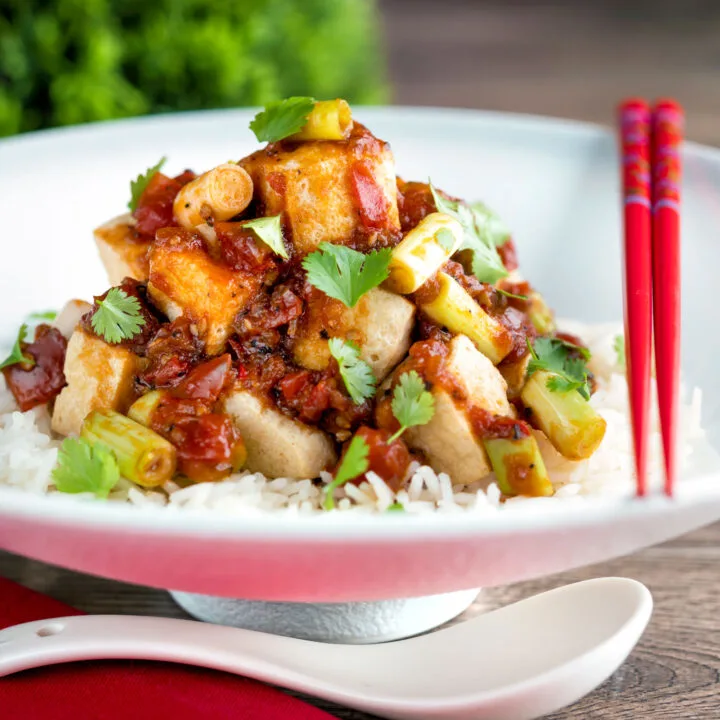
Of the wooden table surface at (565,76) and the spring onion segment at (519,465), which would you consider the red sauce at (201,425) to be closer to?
the wooden table surface at (565,76)

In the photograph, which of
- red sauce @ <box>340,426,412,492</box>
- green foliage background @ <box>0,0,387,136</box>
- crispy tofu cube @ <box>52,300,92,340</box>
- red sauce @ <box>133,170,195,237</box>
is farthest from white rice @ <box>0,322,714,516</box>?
green foliage background @ <box>0,0,387,136</box>

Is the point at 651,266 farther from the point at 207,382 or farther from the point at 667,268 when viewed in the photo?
the point at 207,382

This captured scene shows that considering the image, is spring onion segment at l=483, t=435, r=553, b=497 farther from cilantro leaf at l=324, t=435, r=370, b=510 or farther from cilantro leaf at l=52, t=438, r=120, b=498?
cilantro leaf at l=52, t=438, r=120, b=498

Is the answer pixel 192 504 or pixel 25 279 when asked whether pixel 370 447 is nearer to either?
pixel 192 504

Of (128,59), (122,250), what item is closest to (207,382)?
(122,250)

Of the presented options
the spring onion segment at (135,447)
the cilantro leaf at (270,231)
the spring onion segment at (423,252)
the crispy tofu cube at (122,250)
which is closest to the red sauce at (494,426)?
the spring onion segment at (423,252)

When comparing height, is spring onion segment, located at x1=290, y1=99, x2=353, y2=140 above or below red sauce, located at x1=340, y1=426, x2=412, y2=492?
above
